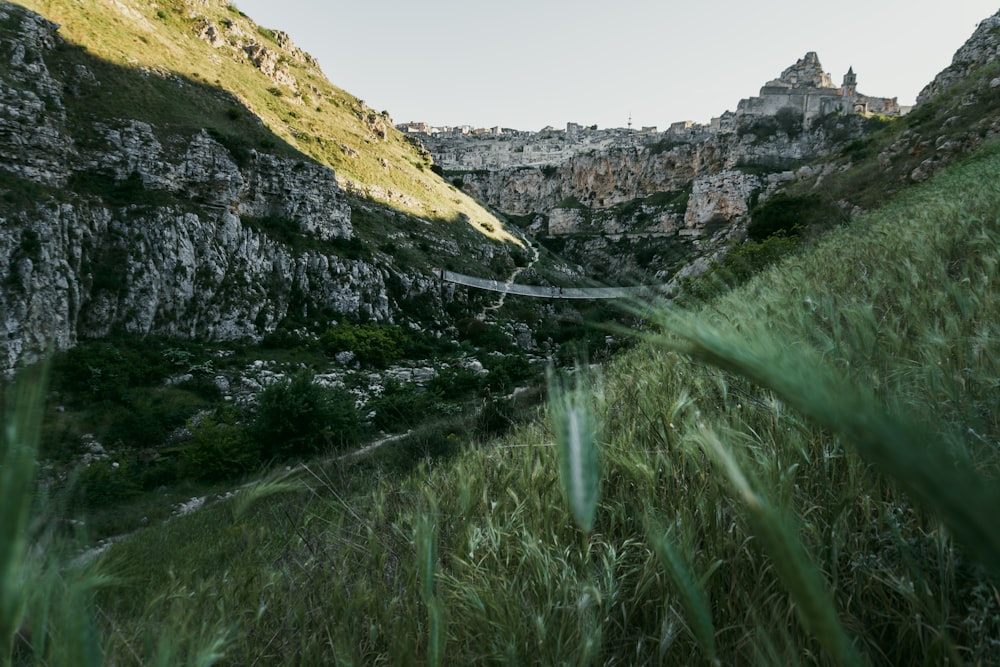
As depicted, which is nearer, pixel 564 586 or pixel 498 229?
pixel 564 586

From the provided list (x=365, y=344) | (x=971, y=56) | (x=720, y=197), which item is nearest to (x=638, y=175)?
(x=720, y=197)

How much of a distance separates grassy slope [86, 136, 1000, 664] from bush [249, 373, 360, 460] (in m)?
11.9

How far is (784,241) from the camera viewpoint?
11.8 metres

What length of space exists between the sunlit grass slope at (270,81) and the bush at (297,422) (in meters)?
22.0

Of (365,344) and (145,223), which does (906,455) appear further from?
(145,223)

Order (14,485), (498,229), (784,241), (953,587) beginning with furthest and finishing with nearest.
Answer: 1. (498,229)
2. (784,241)
3. (953,587)
4. (14,485)

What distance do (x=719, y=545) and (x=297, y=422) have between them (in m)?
14.3

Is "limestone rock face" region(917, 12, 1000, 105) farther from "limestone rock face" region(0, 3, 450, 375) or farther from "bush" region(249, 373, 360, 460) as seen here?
"limestone rock face" region(0, 3, 450, 375)

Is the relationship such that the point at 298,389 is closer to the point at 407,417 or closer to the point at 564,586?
the point at 407,417

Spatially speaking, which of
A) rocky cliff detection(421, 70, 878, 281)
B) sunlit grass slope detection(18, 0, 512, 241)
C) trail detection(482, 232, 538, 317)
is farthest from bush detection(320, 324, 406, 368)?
rocky cliff detection(421, 70, 878, 281)

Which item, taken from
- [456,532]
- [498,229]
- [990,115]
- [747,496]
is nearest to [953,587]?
[747,496]

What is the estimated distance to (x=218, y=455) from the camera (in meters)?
11.9

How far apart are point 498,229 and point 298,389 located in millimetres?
44281

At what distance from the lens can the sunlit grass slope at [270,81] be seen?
27.8 m
